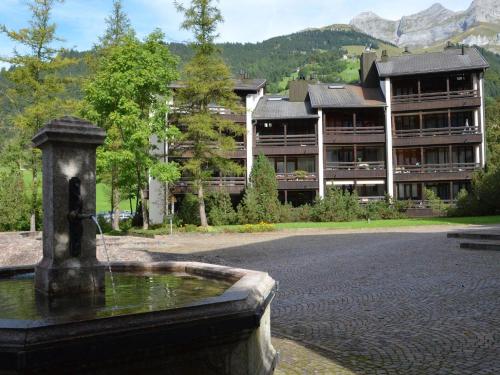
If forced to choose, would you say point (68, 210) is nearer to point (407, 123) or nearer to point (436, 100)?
point (436, 100)

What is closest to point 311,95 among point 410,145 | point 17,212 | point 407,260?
point 410,145

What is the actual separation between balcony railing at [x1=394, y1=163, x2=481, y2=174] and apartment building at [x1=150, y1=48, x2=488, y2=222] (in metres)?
0.09

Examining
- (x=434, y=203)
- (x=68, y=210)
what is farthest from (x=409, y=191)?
(x=68, y=210)

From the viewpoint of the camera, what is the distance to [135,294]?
5.89m

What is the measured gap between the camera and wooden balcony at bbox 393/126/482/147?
42.0 meters

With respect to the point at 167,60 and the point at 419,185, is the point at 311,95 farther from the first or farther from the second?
the point at 167,60

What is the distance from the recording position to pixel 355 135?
44.4 m

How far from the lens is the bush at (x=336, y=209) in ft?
117

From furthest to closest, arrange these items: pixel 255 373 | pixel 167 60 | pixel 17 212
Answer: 1. pixel 17 212
2. pixel 167 60
3. pixel 255 373

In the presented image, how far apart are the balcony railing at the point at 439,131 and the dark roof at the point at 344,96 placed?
345 centimetres

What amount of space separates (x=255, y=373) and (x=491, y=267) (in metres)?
9.90

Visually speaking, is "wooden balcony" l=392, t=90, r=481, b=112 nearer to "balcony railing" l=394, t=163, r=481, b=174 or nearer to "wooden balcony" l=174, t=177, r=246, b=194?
"balcony railing" l=394, t=163, r=481, b=174

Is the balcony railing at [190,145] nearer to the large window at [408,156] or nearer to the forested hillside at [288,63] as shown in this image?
the large window at [408,156]

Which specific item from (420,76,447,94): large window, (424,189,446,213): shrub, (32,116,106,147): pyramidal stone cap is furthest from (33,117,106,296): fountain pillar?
(420,76,447,94): large window
